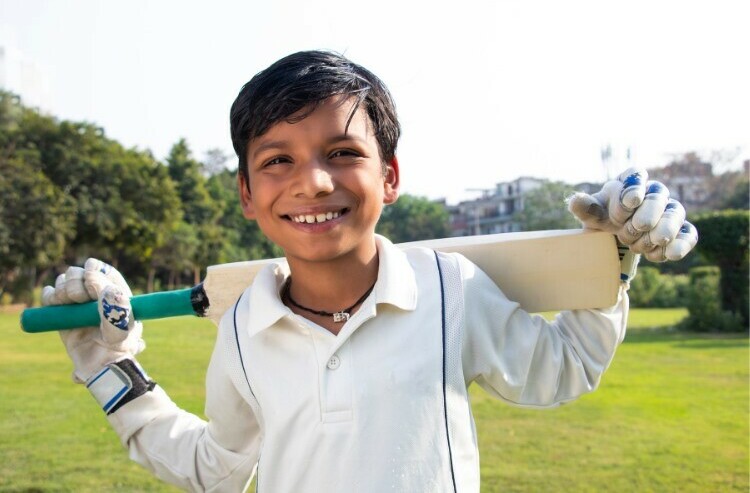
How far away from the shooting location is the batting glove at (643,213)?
1233 millimetres

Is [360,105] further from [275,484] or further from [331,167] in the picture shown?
[275,484]

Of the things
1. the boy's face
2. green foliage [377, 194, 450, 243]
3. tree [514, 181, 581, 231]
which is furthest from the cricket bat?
green foliage [377, 194, 450, 243]

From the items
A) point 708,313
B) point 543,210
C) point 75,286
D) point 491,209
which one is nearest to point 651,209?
point 75,286

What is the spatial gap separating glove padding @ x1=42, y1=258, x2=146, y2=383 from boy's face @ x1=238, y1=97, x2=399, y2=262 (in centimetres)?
50

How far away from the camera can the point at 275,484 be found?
135 cm

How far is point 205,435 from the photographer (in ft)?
5.17

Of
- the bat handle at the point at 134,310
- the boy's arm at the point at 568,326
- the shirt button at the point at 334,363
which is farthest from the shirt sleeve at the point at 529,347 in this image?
the bat handle at the point at 134,310

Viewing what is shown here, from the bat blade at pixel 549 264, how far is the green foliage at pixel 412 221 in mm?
38243

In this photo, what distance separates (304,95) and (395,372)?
51 cm

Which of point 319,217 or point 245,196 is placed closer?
point 319,217

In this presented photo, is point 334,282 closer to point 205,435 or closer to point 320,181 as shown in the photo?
point 320,181

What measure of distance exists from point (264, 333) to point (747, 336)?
11.6m

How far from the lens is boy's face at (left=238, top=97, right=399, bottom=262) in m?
1.32

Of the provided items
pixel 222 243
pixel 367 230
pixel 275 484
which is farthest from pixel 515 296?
pixel 222 243
